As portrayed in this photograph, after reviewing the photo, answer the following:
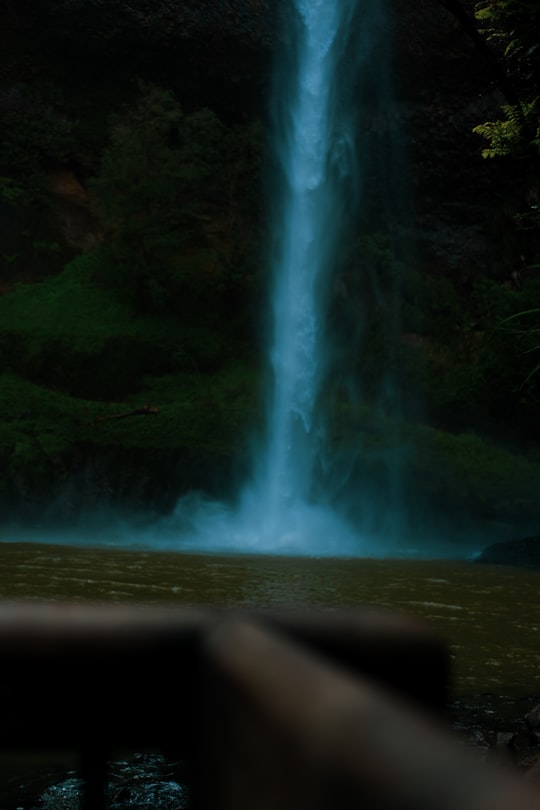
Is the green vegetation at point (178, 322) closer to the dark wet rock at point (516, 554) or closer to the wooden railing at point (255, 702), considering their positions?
the dark wet rock at point (516, 554)

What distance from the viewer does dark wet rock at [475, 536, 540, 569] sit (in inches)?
504

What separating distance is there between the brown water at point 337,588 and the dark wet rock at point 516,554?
0.65 metres

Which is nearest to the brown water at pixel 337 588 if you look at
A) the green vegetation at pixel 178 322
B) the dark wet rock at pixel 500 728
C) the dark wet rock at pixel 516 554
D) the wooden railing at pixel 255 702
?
the dark wet rock at pixel 500 728

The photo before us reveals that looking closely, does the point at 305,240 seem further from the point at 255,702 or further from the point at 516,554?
the point at 255,702

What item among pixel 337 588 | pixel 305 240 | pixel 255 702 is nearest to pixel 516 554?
pixel 337 588

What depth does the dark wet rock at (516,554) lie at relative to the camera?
12805 mm

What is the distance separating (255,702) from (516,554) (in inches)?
524

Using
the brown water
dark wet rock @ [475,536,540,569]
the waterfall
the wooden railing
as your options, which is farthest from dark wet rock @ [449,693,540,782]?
Answer: the waterfall

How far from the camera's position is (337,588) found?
340 inches

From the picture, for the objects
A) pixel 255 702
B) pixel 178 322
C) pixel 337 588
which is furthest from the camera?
pixel 178 322

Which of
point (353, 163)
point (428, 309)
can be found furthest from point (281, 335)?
point (353, 163)

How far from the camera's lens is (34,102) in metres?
22.8

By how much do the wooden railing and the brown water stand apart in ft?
12.2

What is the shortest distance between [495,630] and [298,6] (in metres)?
19.4
